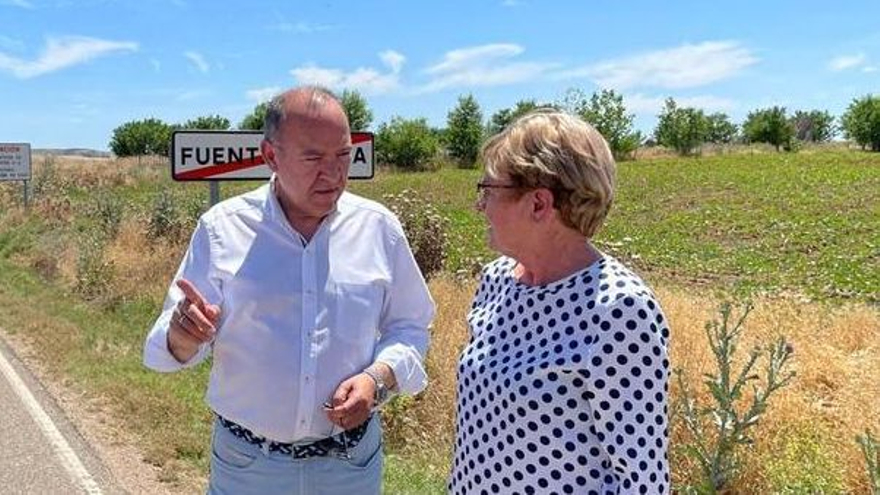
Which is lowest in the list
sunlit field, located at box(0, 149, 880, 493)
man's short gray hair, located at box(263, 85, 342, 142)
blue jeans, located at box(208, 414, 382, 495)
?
sunlit field, located at box(0, 149, 880, 493)

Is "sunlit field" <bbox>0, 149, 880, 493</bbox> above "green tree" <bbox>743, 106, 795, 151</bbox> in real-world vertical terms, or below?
below

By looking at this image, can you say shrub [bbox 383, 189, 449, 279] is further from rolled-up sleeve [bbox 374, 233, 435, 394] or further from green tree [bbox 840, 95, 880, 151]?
green tree [bbox 840, 95, 880, 151]

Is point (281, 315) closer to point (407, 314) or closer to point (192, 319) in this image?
point (192, 319)

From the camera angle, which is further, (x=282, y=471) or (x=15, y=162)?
(x=15, y=162)

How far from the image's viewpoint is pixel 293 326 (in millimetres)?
2535

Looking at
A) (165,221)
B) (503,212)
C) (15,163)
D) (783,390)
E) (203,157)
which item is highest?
(203,157)

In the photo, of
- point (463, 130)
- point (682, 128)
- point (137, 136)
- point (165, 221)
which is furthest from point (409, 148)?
point (165, 221)

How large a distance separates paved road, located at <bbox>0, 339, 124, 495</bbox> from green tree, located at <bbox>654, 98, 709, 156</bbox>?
76.2m

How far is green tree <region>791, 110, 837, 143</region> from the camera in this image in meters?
107

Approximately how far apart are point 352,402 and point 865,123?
85908 mm

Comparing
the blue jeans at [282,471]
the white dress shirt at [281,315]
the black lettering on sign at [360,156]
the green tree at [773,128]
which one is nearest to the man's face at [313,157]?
the white dress shirt at [281,315]

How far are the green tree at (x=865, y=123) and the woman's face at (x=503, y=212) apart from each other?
85.4m

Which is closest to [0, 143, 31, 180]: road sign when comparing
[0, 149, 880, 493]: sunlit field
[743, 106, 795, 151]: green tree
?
[0, 149, 880, 493]: sunlit field

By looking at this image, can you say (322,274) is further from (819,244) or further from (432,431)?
(819,244)
